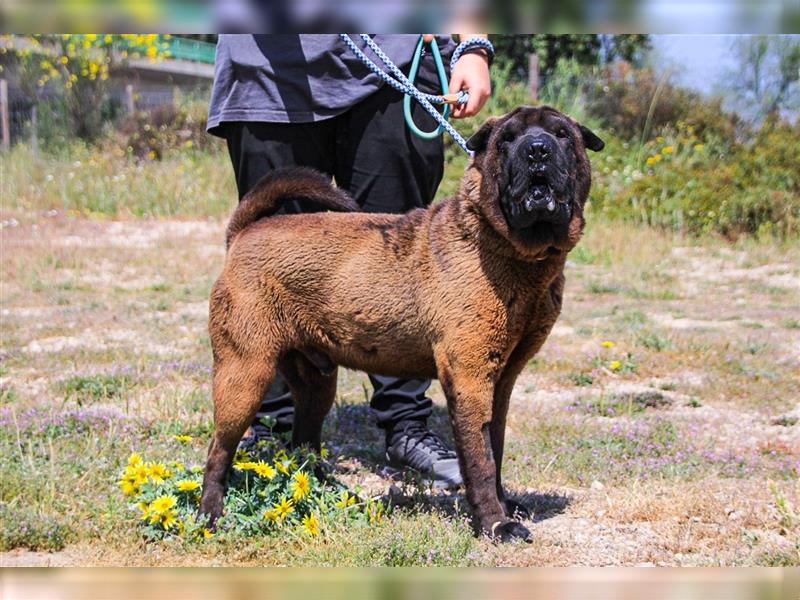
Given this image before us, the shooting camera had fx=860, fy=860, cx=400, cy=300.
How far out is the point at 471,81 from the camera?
3.65m

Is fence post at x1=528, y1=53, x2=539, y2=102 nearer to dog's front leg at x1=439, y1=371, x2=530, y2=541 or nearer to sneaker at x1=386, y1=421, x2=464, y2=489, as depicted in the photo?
sneaker at x1=386, y1=421, x2=464, y2=489

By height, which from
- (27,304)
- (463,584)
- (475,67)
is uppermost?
(475,67)

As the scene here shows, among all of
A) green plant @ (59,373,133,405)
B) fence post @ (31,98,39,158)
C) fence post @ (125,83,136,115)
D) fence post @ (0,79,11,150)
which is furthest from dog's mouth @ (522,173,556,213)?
fence post @ (125,83,136,115)

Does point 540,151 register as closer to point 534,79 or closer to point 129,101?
point 534,79

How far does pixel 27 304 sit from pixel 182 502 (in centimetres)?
553

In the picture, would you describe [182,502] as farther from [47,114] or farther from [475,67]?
[47,114]

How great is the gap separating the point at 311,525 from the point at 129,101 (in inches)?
711

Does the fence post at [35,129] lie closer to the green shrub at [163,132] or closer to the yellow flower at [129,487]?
the green shrub at [163,132]

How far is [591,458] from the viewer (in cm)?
443

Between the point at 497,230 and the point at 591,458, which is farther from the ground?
the point at 497,230

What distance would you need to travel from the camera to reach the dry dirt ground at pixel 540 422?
10.9ft

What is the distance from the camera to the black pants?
4.04 m

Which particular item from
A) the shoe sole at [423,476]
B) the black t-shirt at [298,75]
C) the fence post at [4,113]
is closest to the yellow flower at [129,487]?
the shoe sole at [423,476]

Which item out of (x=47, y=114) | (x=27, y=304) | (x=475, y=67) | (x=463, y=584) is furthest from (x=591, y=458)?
(x=47, y=114)
